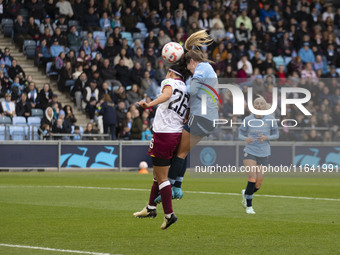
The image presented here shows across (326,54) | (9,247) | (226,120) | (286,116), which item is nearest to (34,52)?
(226,120)

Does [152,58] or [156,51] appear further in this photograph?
[156,51]

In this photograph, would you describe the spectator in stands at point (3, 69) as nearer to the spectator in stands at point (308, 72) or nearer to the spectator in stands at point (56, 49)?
the spectator in stands at point (56, 49)

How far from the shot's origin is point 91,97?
28.1 metres

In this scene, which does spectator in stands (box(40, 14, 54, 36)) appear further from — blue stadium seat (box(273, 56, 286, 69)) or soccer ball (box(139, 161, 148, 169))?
blue stadium seat (box(273, 56, 286, 69))

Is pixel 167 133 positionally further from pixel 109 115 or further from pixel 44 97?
pixel 44 97

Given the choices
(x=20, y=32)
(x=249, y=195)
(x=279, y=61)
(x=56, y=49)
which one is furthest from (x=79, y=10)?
Result: (x=249, y=195)

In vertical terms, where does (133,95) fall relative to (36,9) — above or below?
below

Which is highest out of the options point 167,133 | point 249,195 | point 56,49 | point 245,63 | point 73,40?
point 73,40

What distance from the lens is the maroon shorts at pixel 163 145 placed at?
395 inches

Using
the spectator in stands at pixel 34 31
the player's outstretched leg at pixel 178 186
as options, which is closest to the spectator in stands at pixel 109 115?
the spectator in stands at pixel 34 31

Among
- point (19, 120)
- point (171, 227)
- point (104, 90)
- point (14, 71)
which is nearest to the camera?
point (171, 227)

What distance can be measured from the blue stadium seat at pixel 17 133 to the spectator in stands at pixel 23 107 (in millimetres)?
777

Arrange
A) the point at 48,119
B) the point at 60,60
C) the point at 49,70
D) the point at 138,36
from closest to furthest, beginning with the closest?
1. the point at 48,119
2. the point at 60,60
3. the point at 49,70
4. the point at 138,36

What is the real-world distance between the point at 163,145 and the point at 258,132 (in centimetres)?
338
